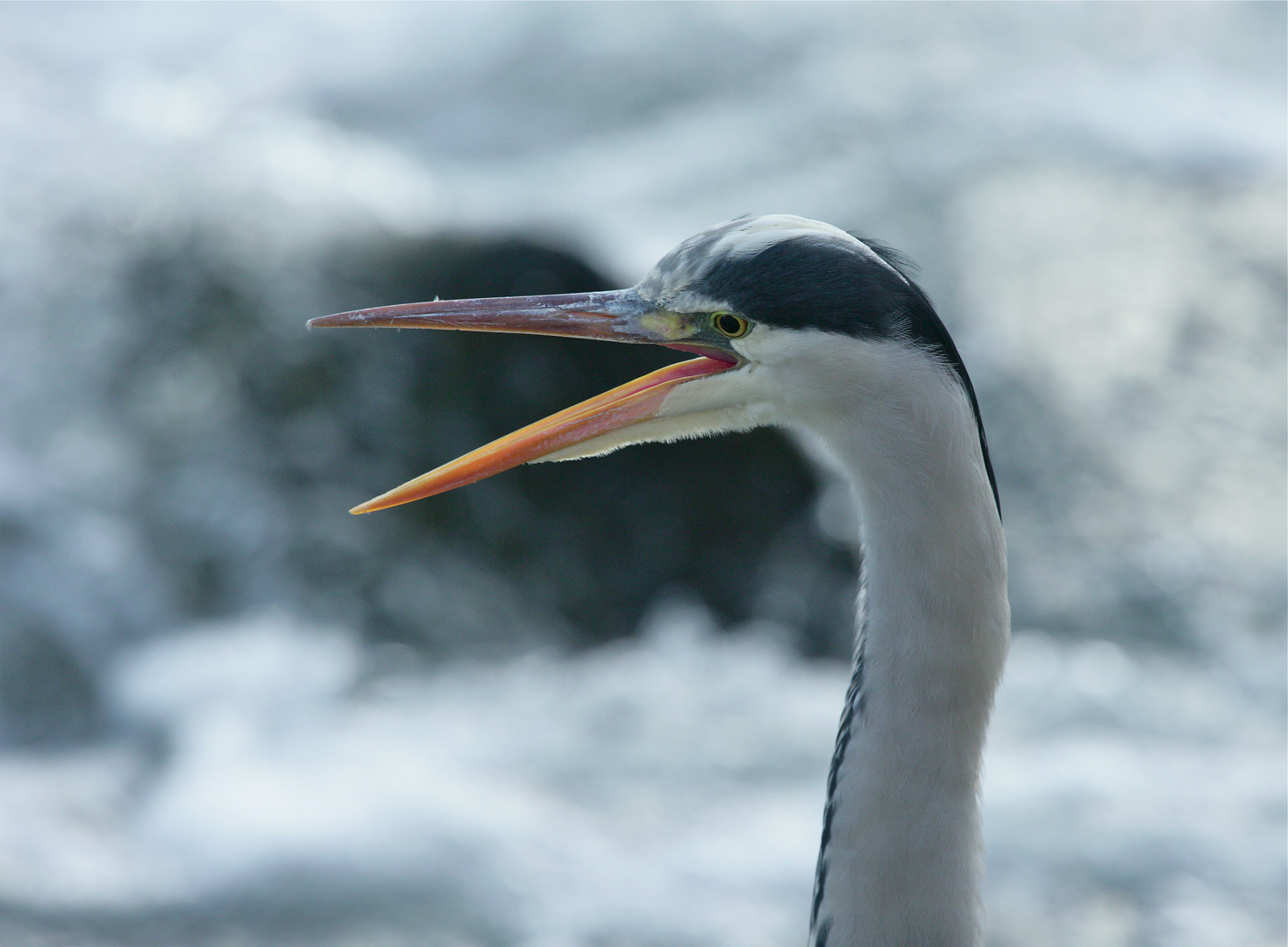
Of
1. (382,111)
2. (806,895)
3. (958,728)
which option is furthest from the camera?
(382,111)

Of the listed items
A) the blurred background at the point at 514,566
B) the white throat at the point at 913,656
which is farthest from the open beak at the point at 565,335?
the blurred background at the point at 514,566

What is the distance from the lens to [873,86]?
7875 millimetres

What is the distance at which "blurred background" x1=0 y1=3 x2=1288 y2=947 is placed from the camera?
12.5 ft

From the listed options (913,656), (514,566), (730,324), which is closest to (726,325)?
(730,324)

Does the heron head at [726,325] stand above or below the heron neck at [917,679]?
above

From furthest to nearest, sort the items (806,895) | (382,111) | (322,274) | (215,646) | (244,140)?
(382,111) → (244,140) → (322,274) → (215,646) → (806,895)

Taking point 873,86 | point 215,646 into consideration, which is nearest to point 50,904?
point 215,646

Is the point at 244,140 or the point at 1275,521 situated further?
the point at 244,140

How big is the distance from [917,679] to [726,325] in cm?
50

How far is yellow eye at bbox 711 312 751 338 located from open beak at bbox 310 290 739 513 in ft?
0.19

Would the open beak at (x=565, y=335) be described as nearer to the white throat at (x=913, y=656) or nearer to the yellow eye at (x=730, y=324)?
the yellow eye at (x=730, y=324)

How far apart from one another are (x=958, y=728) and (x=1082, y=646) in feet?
11.2

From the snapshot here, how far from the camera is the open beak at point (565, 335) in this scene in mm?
1776

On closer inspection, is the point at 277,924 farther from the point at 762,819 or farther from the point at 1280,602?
the point at 1280,602
